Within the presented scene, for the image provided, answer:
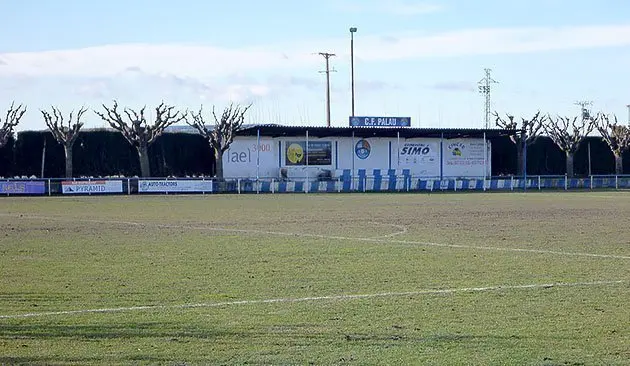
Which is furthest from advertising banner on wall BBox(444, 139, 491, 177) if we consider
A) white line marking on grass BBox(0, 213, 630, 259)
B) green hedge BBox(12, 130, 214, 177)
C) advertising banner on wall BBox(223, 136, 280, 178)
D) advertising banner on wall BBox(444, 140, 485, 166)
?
white line marking on grass BBox(0, 213, 630, 259)

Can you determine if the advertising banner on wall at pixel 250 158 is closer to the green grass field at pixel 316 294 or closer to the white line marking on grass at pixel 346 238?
the white line marking on grass at pixel 346 238

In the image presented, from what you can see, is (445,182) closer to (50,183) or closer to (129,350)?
(50,183)

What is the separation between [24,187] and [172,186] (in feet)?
25.0

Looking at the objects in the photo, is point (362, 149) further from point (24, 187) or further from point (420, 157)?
point (24, 187)

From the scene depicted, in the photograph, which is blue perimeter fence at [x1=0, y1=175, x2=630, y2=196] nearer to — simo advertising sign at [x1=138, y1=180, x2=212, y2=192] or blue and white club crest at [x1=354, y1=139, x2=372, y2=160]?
simo advertising sign at [x1=138, y1=180, x2=212, y2=192]

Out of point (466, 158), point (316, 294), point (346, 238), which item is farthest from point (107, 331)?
point (466, 158)

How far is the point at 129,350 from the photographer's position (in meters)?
9.94

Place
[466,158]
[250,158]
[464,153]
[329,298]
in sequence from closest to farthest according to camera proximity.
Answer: [329,298] → [250,158] → [464,153] → [466,158]

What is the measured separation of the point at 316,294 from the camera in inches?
548

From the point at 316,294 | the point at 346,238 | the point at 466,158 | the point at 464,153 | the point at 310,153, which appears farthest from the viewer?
the point at 466,158

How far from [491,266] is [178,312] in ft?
22.5

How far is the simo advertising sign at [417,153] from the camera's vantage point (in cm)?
6788

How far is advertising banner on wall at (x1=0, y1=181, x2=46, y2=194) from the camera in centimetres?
5462

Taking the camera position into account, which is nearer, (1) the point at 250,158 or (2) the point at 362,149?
(1) the point at 250,158
